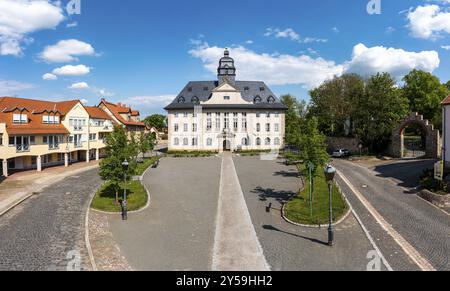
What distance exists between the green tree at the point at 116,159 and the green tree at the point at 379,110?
35.2 m

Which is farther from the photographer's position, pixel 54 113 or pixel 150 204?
pixel 54 113

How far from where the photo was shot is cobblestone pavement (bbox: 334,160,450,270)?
41.6ft

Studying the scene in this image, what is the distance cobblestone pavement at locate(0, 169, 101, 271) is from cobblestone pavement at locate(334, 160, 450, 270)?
42.6 feet

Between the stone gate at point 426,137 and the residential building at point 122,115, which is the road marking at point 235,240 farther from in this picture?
the residential building at point 122,115

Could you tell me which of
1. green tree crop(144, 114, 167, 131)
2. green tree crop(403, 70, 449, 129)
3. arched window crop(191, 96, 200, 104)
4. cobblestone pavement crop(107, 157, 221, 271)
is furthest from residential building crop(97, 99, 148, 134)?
green tree crop(144, 114, 167, 131)

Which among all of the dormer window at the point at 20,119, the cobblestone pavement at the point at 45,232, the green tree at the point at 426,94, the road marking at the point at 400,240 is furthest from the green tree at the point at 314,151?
the green tree at the point at 426,94

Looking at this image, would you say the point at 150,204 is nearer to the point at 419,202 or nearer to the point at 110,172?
the point at 110,172

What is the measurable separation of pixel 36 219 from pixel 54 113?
26836 millimetres

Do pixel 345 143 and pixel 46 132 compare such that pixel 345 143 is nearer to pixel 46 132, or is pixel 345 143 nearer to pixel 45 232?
pixel 46 132

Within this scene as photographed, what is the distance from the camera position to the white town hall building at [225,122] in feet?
191

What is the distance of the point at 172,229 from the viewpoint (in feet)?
53.0
